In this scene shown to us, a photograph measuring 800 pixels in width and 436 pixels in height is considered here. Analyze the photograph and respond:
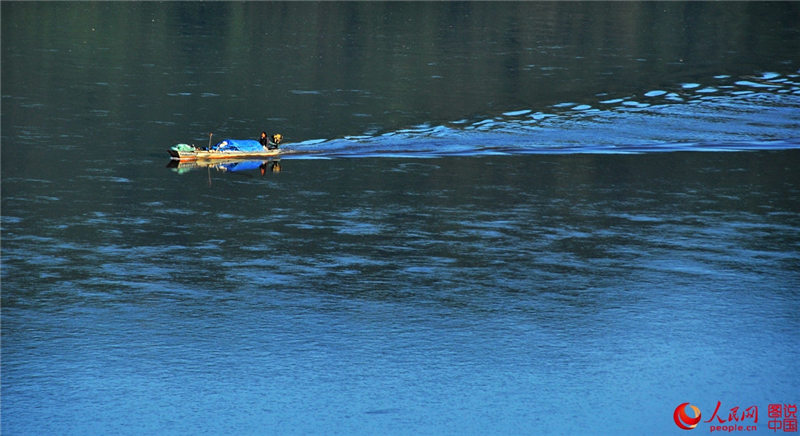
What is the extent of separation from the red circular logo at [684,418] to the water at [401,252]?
13.3 inches

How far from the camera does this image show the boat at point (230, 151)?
9562cm

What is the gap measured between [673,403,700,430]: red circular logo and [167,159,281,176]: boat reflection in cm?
5083

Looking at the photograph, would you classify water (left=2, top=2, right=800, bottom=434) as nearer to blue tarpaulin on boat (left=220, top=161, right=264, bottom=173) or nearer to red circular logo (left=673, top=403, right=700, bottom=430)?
red circular logo (left=673, top=403, right=700, bottom=430)

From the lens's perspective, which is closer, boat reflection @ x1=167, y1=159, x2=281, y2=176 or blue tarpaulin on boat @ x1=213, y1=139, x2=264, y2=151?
boat reflection @ x1=167, y1=159, x2=281, y2=176

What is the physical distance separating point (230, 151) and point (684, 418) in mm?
56851

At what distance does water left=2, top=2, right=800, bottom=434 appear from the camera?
161ft

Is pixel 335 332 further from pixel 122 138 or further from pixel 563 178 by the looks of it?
pixel 122 138

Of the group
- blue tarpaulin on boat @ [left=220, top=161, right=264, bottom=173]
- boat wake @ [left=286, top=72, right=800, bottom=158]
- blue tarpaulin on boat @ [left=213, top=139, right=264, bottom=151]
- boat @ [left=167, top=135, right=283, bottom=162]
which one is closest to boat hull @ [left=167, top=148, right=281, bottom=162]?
boat @ [left=167, top=135, right=283, bottom=162]

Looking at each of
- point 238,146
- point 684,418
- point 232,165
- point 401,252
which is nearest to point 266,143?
point 238,146

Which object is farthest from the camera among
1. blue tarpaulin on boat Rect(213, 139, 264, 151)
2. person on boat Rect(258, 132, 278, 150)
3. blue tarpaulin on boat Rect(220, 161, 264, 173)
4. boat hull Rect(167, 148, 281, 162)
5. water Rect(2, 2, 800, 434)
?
blue tarpaulin on boat Rect(213, 139, 264, 151)

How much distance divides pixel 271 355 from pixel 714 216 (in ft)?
130

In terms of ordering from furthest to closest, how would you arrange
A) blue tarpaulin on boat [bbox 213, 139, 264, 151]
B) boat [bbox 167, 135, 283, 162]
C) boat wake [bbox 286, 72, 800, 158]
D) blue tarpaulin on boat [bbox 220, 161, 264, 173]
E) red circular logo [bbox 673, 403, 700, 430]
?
boat wake [bbox 286, 72, 800, 158], blue tarpaulin on boat [bbox 213, 139, 264, 151], boat [bbox 167, 135, 283, 162], blue tarpaulin on boat [bbox 220, 161, 264, 173], red circular logo [bbox 673, 403, 700, 430]

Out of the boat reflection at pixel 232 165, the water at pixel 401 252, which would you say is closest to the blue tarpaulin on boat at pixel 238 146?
the boat reflection at pixel 232 165

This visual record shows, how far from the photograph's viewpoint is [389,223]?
77938 millimetres
